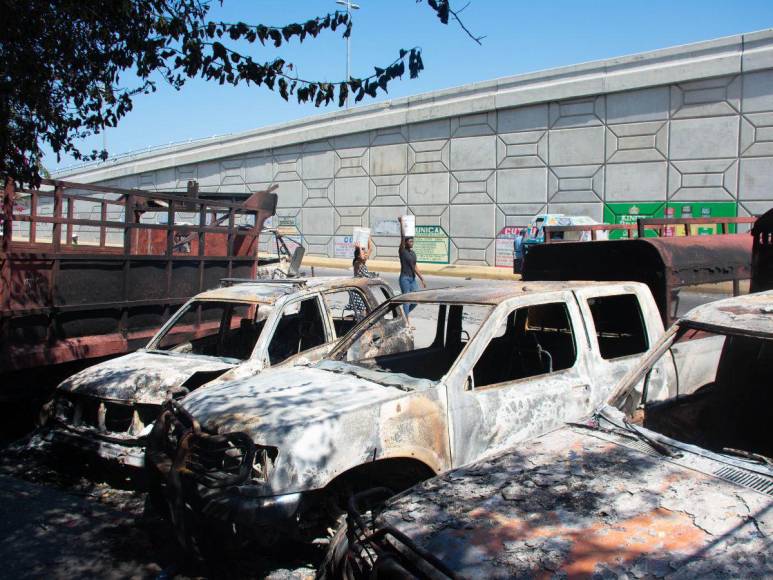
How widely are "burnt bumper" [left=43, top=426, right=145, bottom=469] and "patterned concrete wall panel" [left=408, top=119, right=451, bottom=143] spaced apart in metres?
23.9

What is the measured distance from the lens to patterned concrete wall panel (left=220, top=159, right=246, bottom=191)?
3478 centimetres

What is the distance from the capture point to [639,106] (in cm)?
2264

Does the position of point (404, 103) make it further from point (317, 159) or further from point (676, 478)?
point (676, 478)

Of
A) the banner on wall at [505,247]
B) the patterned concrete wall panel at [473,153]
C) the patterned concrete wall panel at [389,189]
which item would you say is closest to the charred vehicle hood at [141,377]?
the banner on wall at [505,247]

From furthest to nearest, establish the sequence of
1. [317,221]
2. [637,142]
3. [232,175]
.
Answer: [232,175], [317,221], [637,142]

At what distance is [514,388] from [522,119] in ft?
73.9

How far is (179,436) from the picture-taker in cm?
401

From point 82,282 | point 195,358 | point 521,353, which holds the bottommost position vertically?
point 195,358

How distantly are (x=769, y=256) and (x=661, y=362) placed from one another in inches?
148

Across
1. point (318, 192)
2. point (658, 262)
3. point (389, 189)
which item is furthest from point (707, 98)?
point (658, 262)

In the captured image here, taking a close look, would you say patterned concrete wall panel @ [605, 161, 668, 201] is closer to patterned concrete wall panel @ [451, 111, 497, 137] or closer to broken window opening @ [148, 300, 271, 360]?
patterned concrete wall panel @ [451, 111, 497, 137]

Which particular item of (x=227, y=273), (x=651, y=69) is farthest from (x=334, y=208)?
(x=227, y=273)

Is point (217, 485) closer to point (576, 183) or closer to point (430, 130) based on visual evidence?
point (576, 183)

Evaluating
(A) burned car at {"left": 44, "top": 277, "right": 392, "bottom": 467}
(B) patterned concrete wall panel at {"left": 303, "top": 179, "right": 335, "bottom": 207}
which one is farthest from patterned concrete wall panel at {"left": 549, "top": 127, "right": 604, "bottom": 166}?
(A) burned car at {"left": 44, "top": 277, "right": 392, "bottom": 467}
